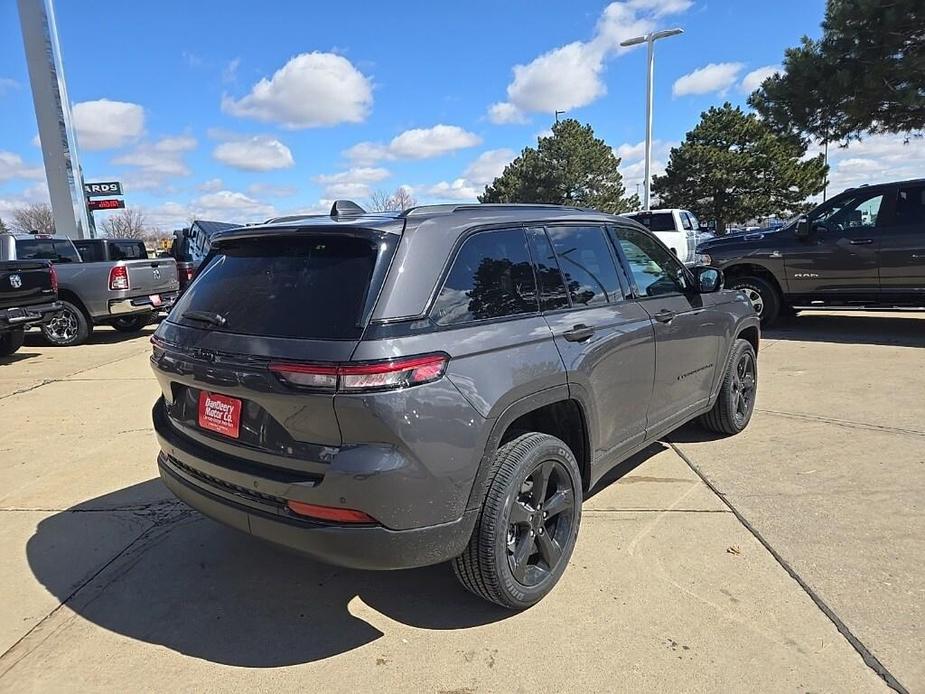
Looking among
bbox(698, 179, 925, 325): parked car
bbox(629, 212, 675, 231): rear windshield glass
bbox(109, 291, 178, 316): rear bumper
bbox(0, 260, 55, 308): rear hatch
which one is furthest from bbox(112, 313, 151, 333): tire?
bbox(629, 212, 675, 231): rear windshield glass

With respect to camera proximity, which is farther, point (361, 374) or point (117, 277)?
point (117, 277)

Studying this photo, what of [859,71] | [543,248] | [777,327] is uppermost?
[859,71]

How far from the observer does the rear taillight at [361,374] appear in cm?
218

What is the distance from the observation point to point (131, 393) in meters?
6.74

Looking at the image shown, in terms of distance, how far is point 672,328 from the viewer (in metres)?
3.79

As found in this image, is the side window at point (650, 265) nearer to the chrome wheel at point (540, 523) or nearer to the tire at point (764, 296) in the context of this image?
the chrome wheel at point (540, 523)

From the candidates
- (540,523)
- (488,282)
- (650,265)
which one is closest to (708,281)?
(650,265)

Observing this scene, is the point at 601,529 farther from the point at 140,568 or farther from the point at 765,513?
the point at 140,568

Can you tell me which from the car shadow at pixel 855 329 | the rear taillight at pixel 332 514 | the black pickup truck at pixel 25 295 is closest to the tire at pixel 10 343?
the black pickup truck at pixel 25 295

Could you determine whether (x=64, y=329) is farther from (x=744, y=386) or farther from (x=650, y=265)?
(x=744, y=386)

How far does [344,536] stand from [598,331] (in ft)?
5.28

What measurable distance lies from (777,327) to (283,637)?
9.50 meters

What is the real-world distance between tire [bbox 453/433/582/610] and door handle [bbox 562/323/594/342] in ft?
1.59

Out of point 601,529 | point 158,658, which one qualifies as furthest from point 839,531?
point 158,658
